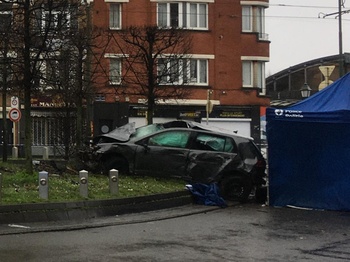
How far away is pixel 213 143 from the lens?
1630 centimetres

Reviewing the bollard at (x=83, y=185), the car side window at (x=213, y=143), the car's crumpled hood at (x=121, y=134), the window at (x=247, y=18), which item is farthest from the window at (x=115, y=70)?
the bollard at (x=83, y=185)

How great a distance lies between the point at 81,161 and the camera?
1709 cm

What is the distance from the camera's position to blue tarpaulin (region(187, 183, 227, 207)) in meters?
15.0

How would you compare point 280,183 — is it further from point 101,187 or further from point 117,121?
point 117,121

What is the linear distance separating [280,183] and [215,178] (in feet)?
5.69

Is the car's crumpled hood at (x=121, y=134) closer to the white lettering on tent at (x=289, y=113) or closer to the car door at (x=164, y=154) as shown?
the car door at (x=164, y=154)

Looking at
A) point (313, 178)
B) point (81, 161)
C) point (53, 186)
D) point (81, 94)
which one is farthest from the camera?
point (81, 94)

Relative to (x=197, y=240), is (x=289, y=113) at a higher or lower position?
higher

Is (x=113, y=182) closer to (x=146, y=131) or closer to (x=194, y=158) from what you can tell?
(x=194, y=158)

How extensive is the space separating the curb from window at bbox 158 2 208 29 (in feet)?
85.1

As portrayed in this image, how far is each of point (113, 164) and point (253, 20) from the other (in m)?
26.9

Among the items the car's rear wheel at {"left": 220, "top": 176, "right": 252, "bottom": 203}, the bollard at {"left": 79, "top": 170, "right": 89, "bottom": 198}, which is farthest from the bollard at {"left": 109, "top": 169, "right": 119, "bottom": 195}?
the car's rear wheel at {"left": 220, "top": 176, "right": 252, "bottom": 203}

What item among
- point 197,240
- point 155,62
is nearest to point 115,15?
point 155,62

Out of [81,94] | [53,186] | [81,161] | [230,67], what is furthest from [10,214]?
[230,67]
